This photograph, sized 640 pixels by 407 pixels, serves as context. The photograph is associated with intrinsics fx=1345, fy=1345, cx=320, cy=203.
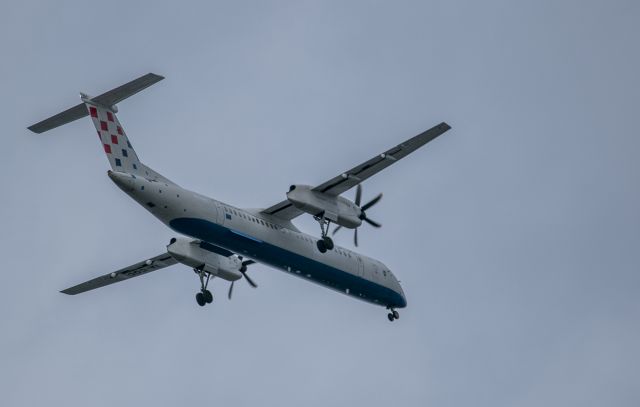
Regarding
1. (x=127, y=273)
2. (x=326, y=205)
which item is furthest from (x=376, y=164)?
(x=127, y=273)

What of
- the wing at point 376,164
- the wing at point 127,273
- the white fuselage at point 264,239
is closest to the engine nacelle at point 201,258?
the wing at point 127,273

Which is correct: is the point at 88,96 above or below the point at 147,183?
above

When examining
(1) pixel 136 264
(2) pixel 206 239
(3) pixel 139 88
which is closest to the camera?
(3) pixel 139 88

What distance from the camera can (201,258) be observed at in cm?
6062

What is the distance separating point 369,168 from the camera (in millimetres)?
56312

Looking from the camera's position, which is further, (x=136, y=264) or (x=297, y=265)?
(x=136, y=264)

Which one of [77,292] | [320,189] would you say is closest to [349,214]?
[320,189]

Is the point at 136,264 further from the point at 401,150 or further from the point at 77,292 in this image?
the point at 401,150

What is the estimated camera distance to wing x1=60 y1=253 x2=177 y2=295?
63.2 metres

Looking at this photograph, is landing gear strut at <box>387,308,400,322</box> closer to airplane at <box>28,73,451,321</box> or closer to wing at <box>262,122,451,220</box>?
airplane at <box>28,73,451,321</box>

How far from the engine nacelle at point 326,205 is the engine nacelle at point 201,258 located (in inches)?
252

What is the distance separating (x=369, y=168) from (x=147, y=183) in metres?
9.49

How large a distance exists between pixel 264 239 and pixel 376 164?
5.75 m

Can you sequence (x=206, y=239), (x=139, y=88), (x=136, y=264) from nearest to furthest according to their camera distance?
1. (x=139, y=88)
2. (x=206, y=239)
3. (x=136, y=264)
